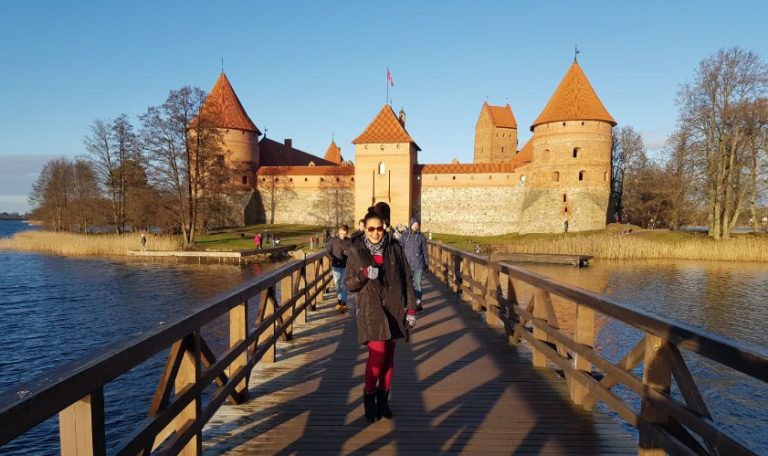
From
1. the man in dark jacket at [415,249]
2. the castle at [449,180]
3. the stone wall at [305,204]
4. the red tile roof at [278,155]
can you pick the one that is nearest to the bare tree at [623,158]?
the castle at [449,180]

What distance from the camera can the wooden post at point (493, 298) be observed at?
21.1 feet

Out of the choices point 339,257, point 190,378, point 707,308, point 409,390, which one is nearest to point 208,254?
point 339,257

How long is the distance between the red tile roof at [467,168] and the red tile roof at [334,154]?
2627 cm

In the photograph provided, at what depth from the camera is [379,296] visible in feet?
11.6

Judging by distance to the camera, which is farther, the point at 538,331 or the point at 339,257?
the point at 339,257

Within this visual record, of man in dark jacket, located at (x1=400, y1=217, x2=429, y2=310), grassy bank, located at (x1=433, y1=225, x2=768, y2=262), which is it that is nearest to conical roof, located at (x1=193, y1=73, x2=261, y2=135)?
grassy bank, located at (x1=433, y1=225, x2=768, y2=262)

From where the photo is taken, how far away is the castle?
117ft

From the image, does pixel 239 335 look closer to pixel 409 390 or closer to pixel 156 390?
pixel 156 390

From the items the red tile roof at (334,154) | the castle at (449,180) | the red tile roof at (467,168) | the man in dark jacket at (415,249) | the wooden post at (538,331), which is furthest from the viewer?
the red tile roof at (334,154)

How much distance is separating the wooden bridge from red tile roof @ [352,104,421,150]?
32434 mm

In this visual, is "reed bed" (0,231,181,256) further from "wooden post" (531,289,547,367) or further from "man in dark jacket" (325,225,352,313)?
"wooden post" (531,289,547,367)

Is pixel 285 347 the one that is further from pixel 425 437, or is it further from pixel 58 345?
pixel 58 345

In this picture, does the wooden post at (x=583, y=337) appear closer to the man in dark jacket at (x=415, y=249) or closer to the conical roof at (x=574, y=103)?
the man in dark jacket at (x=415, y=249)

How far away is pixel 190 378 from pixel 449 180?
1512 inches
